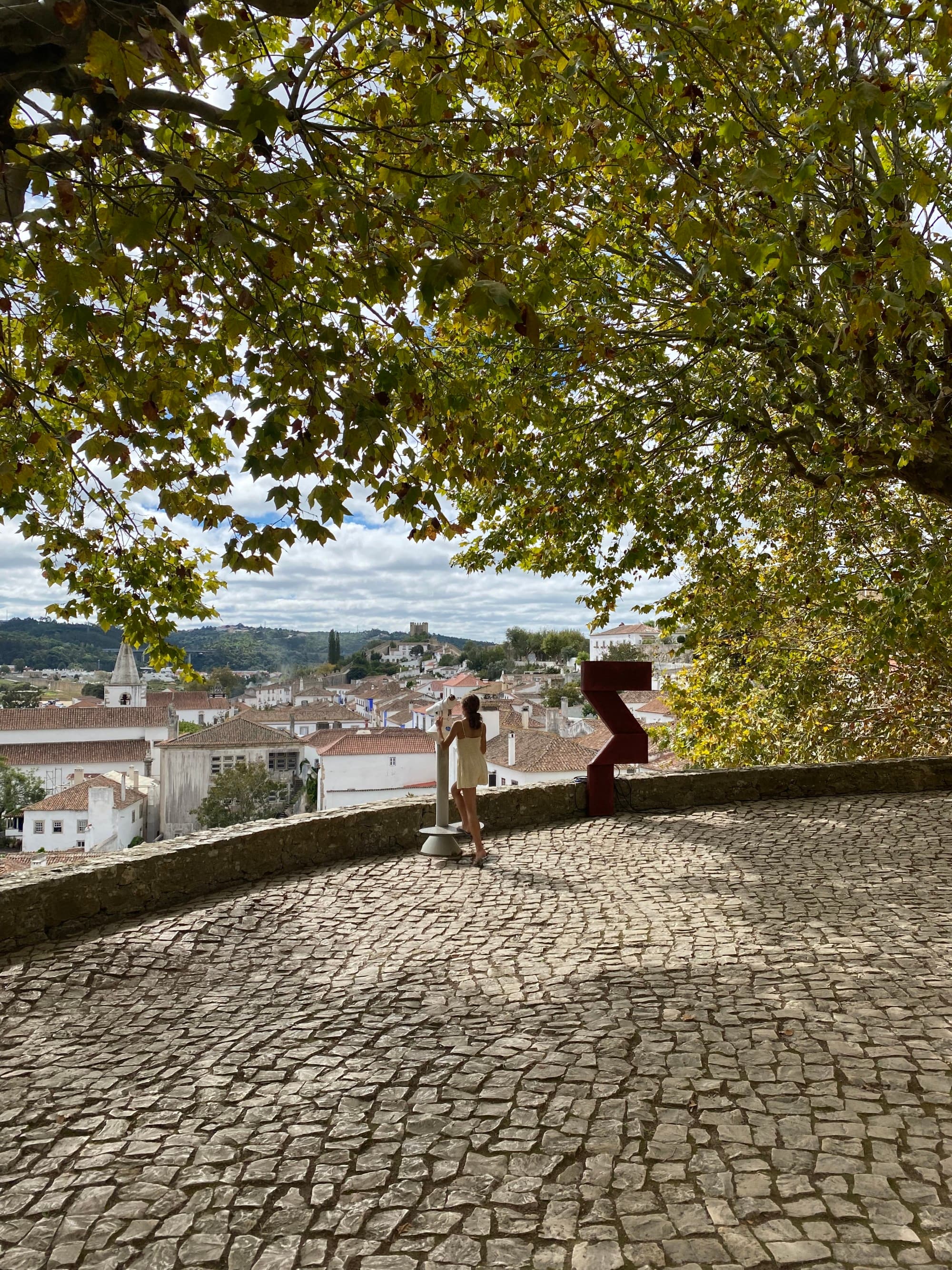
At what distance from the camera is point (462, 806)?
297 inches

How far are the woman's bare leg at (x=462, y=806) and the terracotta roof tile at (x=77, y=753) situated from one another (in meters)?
28.3

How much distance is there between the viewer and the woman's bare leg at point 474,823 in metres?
7.16

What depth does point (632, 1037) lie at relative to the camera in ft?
11.9

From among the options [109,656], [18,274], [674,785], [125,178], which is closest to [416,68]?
[125,178]

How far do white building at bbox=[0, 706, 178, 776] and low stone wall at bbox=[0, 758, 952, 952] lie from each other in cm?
2622

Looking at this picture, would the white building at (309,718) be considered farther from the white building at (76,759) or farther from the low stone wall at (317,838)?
the low stone wall at (317,838)

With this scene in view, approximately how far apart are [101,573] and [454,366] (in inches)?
152

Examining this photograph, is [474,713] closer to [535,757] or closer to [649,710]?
[535,757]

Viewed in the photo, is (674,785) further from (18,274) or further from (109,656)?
(109,656)

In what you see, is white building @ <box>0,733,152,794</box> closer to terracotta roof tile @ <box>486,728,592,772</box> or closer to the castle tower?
the castle tower

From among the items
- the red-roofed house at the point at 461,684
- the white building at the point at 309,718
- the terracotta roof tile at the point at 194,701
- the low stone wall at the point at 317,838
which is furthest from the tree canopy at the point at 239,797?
the low stone wall at the point at 317,838

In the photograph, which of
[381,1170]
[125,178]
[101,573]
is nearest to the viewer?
[381,1170]

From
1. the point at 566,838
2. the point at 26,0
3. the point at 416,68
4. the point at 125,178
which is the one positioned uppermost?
the point at 416,68

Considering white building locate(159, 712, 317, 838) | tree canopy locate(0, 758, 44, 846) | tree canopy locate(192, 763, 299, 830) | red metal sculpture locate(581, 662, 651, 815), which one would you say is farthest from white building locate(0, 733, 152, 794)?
red metal sculpture locate(581, 662, 651, 815)
